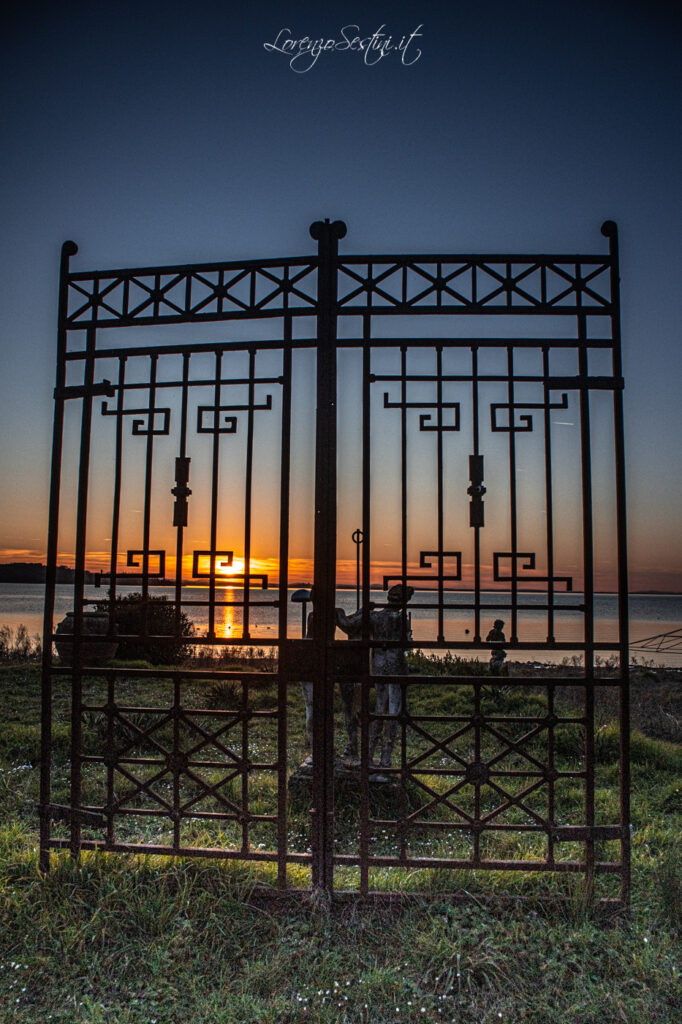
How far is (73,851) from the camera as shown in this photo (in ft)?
12.7

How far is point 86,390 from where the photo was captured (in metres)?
4.17

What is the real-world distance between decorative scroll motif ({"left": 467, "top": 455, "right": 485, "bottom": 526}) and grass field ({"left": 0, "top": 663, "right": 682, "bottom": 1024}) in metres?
2.03

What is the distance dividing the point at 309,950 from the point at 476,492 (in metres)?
2.51

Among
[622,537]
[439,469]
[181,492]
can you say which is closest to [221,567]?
[181,492]

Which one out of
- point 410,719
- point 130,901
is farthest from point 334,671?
point 130,901

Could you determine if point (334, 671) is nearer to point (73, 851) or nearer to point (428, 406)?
point (428, 406)

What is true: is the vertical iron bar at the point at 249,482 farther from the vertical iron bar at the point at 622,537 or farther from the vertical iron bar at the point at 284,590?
the vertical iron bar at the point at 622,537

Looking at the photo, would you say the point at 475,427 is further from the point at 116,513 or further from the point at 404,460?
the point at 116,513

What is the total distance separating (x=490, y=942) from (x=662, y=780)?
3.64m

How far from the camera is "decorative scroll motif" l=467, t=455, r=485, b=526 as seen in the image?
3779mm

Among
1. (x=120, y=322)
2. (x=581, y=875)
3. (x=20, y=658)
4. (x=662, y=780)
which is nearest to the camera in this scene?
(x=581, y=875)

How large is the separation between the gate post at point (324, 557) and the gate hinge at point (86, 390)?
1.35 metres

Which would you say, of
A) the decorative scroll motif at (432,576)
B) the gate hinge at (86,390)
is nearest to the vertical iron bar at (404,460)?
the decorative scroll motif at (432,576)

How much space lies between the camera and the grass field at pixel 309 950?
9.66ft
